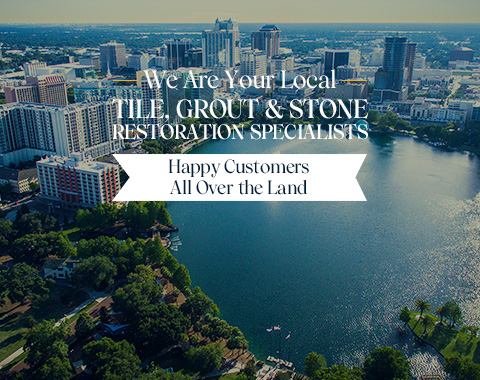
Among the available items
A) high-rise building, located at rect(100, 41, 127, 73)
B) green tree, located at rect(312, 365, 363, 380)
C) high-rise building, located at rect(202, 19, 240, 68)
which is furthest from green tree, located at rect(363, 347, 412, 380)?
high-rise building, located at rect(100, 41, 127, 73)

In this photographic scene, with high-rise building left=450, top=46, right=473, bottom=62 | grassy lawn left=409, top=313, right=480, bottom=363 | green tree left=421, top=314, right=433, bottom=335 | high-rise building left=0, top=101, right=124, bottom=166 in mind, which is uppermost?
high-rise building left=450, top=46, right=473, bottom=62

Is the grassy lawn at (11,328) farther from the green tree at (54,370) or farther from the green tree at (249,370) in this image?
the green tree at (249,370)

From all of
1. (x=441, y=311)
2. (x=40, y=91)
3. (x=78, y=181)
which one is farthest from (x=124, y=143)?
(x=441, y=311)

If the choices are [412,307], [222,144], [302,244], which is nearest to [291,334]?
[412,307]

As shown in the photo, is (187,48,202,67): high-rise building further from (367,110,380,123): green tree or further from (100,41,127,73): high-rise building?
(367,110,380,123): green tree

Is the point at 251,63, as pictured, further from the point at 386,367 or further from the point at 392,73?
the point at 386,367

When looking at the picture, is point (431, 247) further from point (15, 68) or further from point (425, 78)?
point (15, 68)
